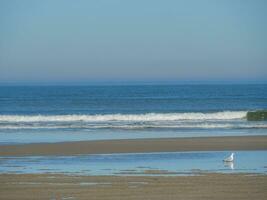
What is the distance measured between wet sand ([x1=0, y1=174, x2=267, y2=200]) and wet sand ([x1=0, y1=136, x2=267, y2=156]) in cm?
656

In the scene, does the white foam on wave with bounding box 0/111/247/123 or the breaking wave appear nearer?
the breaking wave

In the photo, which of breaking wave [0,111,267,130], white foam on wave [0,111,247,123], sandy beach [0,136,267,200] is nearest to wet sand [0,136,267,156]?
sandy beach [0,136,267,200]

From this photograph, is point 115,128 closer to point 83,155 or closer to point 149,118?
point 149,118

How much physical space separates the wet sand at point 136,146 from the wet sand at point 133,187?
6561 mm

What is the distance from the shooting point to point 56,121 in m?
38.5

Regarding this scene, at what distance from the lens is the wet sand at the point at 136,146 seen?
20906 mm

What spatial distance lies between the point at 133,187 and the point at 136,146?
9923 mm

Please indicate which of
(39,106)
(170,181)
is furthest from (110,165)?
(39,106)

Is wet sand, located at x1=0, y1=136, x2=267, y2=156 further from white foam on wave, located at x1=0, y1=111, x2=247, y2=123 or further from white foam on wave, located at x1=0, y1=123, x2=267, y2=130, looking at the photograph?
white foam on wave, located at x1=0, y1=111, x2=247, y2=123

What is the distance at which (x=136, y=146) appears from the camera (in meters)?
22.5

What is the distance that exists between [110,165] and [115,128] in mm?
15817

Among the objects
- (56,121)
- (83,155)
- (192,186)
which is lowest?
(192,186)

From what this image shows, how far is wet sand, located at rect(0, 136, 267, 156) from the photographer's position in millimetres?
20906

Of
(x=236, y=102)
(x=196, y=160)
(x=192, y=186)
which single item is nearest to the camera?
(x=192, y=186)
